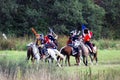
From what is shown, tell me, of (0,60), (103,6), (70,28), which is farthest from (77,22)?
(0,60)

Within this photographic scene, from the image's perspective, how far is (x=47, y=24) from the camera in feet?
151

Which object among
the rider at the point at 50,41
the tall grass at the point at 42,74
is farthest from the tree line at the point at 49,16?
the tall grass at the point at 42,74

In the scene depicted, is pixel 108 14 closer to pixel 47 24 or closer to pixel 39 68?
pixel 47 24

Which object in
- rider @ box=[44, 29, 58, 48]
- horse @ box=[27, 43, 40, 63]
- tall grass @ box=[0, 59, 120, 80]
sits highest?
tall grass @ box=[0, 59, 120, 80]

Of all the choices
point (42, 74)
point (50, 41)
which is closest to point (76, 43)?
point (50, 41)

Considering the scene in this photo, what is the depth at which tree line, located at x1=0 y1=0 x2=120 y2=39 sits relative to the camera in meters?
44.8

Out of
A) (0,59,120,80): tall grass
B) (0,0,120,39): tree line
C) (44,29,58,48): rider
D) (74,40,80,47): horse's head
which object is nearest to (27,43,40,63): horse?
(44,29,58,48): rider

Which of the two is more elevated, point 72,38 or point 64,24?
A: point 72,38

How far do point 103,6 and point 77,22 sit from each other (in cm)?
624

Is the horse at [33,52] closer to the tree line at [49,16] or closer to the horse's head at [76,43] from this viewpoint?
the horse's head at [76,43]

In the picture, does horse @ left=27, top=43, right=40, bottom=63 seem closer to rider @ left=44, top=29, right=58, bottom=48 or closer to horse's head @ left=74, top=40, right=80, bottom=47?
rider @ left=44, top=29, right=58, bottom=48

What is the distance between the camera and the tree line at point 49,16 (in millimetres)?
44781

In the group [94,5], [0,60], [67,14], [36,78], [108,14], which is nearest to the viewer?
[36,78]

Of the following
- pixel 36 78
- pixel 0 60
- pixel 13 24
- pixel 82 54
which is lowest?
pixel 13 24
